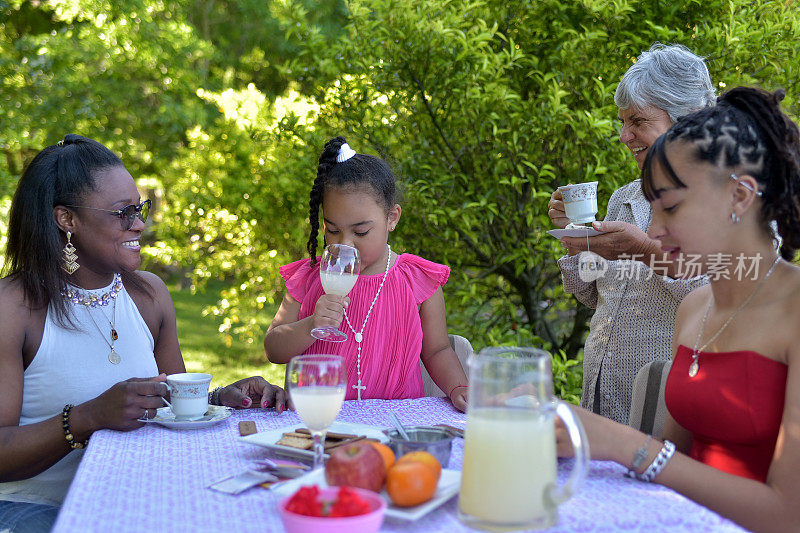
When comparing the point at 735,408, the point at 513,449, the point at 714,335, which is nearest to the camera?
the point at 513,449

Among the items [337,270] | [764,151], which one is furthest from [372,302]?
[764,151]

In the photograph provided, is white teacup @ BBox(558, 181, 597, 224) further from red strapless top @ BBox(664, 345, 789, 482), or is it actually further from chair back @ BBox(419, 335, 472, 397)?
red strapless top @ BBox(664, 345, 789, 482)

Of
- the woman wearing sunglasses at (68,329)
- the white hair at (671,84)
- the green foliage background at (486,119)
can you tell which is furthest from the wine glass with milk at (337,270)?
the green foliage background at (486,119)

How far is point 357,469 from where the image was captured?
1356 mm

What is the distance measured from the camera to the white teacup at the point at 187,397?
199 cm

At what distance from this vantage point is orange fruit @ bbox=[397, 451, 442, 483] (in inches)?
54.1

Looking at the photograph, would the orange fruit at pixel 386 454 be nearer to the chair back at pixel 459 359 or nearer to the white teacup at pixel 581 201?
the chair back at pixel 459 359

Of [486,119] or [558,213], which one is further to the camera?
[486,119]

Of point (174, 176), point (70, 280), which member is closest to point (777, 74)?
point (70, 280)

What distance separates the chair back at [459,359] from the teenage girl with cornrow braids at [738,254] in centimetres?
97

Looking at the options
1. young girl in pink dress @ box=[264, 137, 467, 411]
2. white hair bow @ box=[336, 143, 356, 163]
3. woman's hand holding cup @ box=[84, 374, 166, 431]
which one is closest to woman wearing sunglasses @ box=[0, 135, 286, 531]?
woman's hand holding cup @ box=[84, 374, 166, 431]

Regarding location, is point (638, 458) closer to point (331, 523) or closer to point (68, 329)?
point (331, 523)

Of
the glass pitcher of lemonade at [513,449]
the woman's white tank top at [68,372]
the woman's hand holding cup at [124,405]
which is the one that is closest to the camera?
the glass pitcher of lemonade at [513,449]

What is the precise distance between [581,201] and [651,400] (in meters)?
0.82
